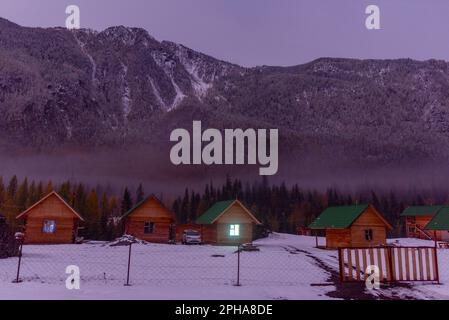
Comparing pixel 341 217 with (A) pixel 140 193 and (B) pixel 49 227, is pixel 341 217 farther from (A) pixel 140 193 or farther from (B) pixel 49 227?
(A) pixel 140 193

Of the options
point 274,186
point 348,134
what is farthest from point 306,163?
point 348,134

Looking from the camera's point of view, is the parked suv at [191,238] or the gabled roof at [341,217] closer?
the gabled roof at [341,217]

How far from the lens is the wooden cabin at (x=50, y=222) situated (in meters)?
38.2

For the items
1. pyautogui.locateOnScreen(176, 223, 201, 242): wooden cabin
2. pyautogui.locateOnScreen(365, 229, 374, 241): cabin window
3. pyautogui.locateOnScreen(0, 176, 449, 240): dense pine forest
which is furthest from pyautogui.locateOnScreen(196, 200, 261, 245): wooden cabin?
pyautogui.locateOnScreen(0, 176, 449, 240): dense pine forest

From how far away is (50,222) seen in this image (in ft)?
128

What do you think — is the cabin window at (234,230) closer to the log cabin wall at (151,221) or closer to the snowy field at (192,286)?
the log cabin wall at (151,221)

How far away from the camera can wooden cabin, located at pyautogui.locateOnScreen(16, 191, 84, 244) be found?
38.2 meters

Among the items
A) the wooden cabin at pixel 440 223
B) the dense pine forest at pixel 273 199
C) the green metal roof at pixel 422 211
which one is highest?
the dense pine forest at pixel 273 199

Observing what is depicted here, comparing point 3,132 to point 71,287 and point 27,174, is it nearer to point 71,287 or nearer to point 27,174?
point 27,174

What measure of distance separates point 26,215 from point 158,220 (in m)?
13.3

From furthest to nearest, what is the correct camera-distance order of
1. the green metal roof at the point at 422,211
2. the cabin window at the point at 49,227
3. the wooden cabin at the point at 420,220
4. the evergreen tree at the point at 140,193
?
the evergreen tree at the point at 140,193, the green metal roof at the point at 422,211, the wooden cabin at the point at 420,220, the cabin window at the point at 49,227

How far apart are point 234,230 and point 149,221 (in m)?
9.51

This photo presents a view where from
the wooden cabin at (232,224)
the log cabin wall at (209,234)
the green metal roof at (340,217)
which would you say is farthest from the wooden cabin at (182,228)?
the green metal roof at (340,217)

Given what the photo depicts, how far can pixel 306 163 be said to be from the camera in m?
118
